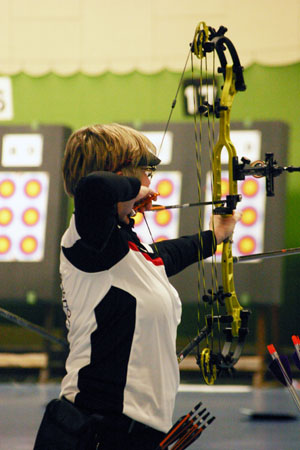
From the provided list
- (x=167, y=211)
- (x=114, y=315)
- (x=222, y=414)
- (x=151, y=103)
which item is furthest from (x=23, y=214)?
(x=114, y=315)

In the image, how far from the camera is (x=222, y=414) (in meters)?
3.04

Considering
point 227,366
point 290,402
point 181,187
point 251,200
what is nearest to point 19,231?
point 181,187

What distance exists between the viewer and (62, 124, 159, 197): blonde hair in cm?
112

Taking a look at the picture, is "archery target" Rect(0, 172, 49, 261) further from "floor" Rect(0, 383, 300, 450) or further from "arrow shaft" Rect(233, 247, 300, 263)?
"arrow shaft" Rect(233, 247, 300, 263)

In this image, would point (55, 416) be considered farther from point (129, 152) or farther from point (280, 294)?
point (280, 294)

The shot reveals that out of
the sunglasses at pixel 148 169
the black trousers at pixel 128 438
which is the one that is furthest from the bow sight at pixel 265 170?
the black trousers at pixel 128 438

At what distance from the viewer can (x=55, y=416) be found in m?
1.05

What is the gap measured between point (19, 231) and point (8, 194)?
0.79 ft

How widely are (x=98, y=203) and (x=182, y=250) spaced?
1.34 feet

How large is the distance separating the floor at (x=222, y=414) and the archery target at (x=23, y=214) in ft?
2.41

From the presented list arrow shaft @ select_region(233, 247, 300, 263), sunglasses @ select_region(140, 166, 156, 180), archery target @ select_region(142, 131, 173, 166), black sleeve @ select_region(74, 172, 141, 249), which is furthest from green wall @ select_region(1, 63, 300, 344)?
black sleeve @ select_region(74, 172, 141, 249)

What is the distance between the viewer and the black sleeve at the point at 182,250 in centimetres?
131

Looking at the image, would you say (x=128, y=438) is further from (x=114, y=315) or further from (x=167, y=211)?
(x=167, y=211)

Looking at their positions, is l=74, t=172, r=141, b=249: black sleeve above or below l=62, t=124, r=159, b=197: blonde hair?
below
